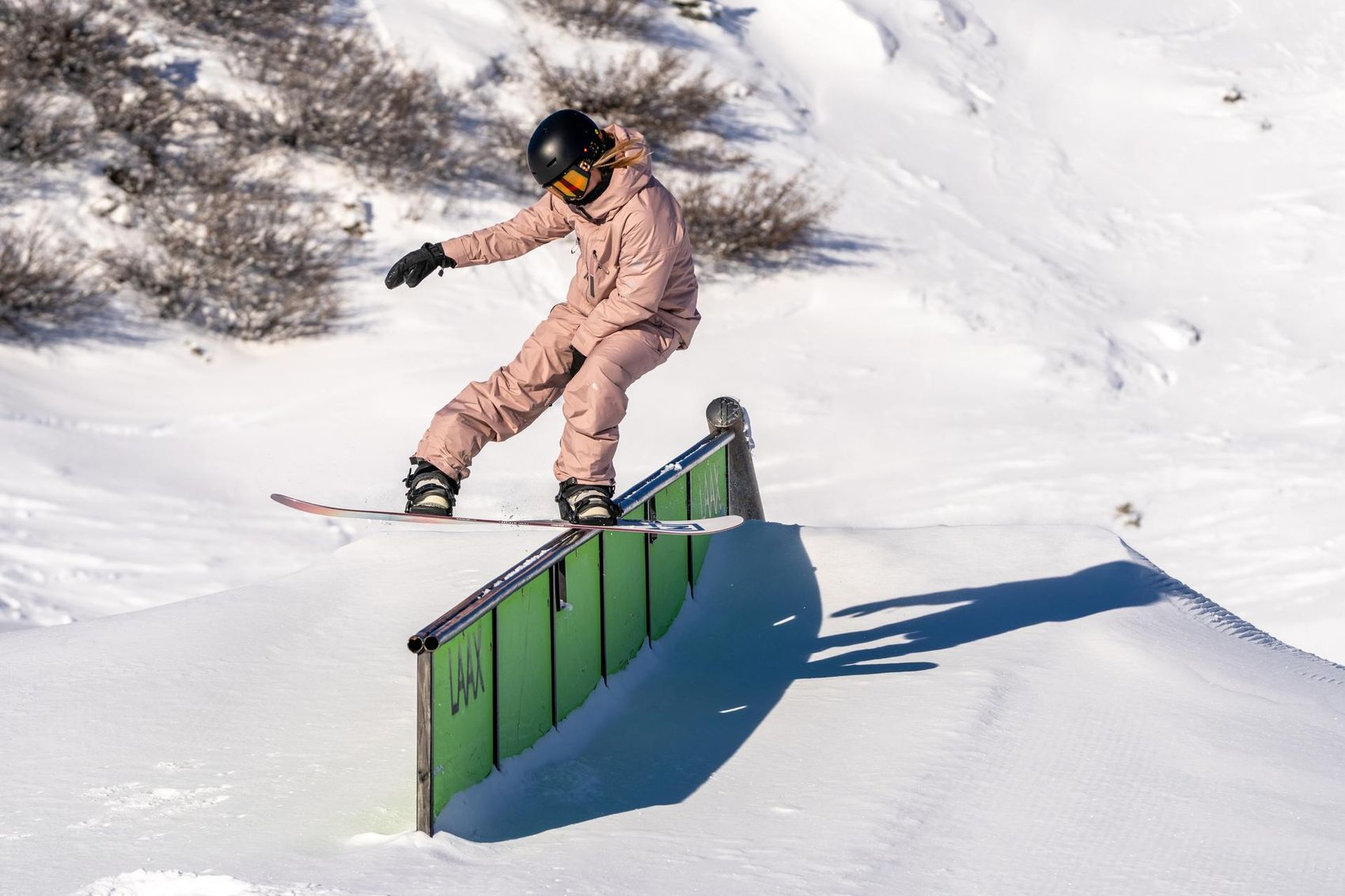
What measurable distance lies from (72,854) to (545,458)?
6743 mm

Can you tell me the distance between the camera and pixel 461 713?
3.87 metres

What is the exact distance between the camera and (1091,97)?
1638cm

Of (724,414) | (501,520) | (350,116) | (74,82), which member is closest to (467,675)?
(501,520)

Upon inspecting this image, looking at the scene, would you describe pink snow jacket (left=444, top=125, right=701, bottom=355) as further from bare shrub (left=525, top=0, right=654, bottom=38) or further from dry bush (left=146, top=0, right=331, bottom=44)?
bare shrub (left=525, top=0, right=654, bottom=38)

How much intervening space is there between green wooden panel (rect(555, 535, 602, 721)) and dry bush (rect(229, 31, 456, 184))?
8.72m

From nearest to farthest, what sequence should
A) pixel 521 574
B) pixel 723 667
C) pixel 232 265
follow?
pixel 521 574
pixel 723 667
pixel 232 265

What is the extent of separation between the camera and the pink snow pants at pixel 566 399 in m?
4.81

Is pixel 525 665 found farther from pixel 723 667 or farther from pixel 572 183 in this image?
pixel 572 183

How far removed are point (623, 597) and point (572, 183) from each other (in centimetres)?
157

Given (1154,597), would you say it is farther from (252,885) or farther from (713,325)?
(713,325)

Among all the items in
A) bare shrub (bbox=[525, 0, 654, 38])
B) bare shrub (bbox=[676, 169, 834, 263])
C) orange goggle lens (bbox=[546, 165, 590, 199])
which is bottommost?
orange goggle lens (bbox=[546, 165, 590, 199])

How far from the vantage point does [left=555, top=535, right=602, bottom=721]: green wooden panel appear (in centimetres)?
463

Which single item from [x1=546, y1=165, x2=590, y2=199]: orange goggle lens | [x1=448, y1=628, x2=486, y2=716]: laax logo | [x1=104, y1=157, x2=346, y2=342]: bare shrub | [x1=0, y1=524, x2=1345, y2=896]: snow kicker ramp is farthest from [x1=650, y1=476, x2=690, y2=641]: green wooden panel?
[x1=104, y1=157, x2=346, y2=342]: bare shrub

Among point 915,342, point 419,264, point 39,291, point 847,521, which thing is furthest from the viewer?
point 915,342
